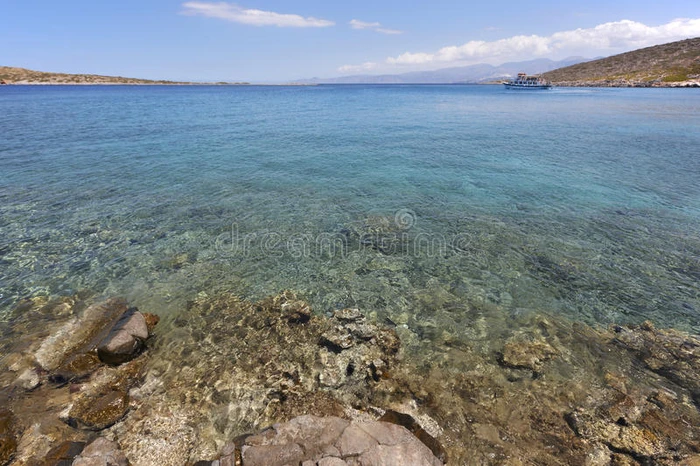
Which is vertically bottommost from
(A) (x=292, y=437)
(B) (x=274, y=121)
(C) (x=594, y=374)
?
(C) (x=594, y=374)

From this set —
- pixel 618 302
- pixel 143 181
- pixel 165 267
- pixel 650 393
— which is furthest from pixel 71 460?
pixel 143 181

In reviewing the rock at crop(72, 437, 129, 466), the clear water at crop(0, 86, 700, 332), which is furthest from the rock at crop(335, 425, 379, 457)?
the clear water at crop(0, 86, 700, 332)

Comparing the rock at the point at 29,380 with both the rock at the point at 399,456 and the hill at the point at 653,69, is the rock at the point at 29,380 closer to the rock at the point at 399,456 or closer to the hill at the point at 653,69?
the rock at the point at 399,456

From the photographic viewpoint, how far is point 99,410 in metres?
8.88

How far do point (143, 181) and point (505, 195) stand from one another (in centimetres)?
3091

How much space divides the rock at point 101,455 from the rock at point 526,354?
1132 cm

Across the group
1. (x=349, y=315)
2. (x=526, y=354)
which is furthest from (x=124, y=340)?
(x=526, y=354)

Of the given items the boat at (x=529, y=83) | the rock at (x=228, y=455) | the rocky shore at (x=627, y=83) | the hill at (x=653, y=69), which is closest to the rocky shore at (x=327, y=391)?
the rock at (x=228, y=455)

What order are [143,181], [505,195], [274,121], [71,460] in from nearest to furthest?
[71,460]
[505,195]
[143,181]
[274,121]

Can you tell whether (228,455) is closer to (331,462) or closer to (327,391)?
(331,462)

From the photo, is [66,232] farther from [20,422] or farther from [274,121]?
[274,121]

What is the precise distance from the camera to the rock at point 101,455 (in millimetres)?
7066

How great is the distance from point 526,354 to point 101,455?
41.9ft

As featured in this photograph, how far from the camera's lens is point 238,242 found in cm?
1855
